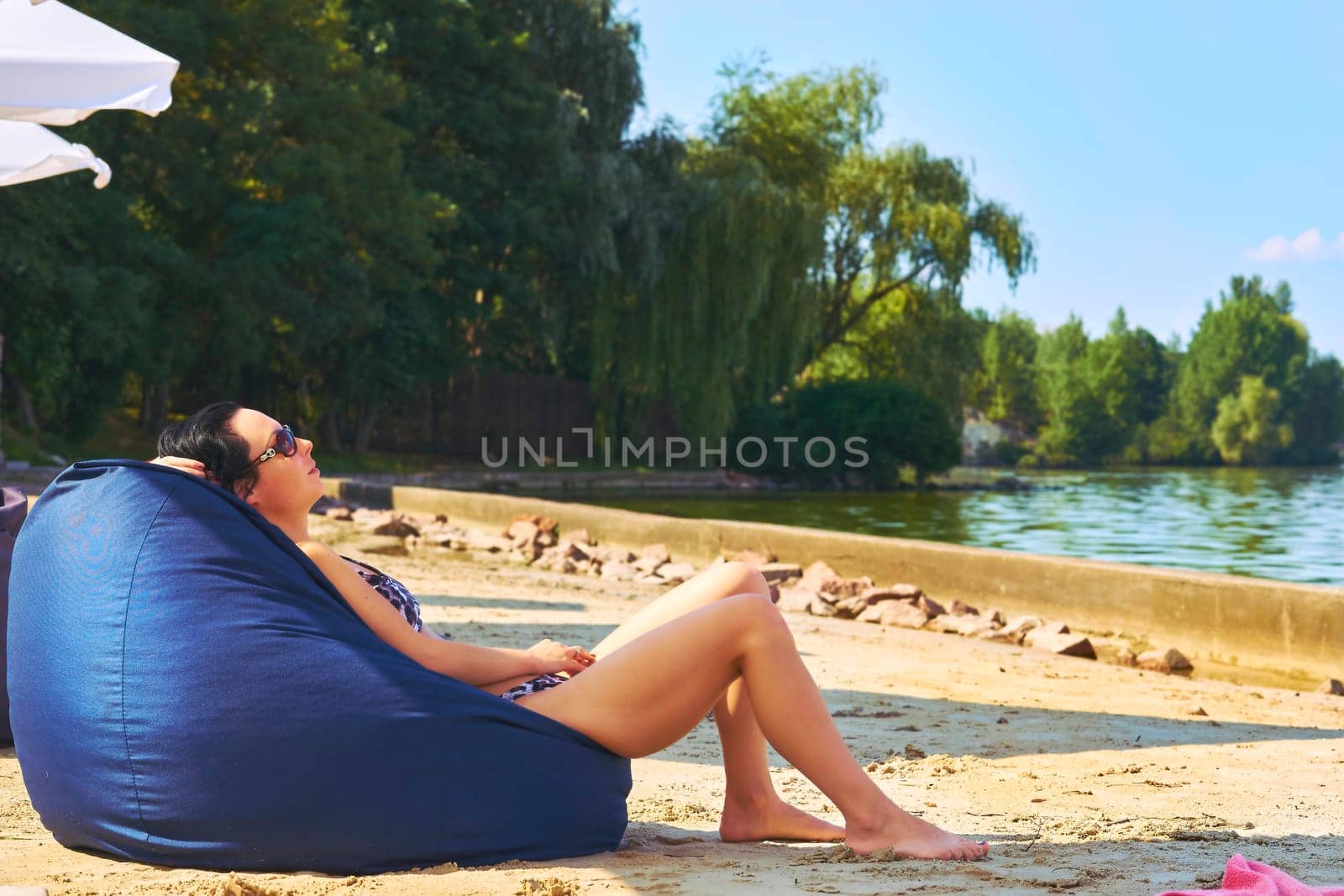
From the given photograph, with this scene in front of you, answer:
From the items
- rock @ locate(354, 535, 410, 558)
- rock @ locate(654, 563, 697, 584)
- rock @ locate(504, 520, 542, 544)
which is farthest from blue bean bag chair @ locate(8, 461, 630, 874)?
rock @ locate(504, 520, 542, 544)

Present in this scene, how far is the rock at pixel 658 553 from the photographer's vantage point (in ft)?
33.8

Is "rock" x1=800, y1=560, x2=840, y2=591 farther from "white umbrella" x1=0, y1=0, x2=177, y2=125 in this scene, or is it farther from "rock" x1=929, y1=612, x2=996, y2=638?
"white umbrella" x1=0, y1=0, x2=177, y2=125

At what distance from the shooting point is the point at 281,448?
2.65 meters

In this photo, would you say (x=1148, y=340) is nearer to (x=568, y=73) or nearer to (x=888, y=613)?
(x=568, y=73)

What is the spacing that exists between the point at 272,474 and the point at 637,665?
2.68ft

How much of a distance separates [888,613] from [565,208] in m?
19.9

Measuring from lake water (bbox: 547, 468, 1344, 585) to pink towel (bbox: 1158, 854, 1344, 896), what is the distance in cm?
972

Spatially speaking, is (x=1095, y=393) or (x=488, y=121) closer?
(x=488, y=121)

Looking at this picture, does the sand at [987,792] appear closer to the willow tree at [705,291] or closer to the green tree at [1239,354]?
the willow tree at [705,291]

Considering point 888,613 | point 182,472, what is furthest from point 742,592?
point 888,613

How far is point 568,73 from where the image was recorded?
2714 centimetres

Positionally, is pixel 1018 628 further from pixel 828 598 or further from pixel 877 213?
pixel 877 213

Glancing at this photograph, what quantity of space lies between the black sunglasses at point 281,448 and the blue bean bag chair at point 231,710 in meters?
0.20

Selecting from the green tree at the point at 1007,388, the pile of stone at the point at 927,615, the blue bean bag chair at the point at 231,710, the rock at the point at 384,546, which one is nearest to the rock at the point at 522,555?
the rock at the point at 384,546
